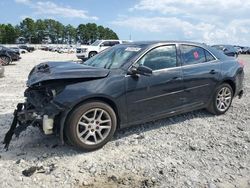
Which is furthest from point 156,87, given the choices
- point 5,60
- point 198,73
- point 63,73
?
point 5,60

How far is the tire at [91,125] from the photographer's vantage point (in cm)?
460

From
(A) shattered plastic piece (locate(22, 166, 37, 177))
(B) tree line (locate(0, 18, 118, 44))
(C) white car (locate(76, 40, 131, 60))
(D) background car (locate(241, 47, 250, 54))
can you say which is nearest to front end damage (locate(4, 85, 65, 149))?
(A) shattered plastic piece (locate(22, 166, 37, 177))

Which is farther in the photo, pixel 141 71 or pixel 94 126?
pixel 141 71

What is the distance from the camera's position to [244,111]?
6.95 m

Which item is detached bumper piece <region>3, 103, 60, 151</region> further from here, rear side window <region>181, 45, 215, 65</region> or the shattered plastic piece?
rear side window <region>181, 45, 215, 65</region>

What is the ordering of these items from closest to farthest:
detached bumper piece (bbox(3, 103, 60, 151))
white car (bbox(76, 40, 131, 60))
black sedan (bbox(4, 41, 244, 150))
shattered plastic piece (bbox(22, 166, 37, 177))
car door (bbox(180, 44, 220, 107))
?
shattered plastic piece (bbox(22, 166, 37, 177)) < detached bumper piece (bbox(3, 103, 60, 151)) < black sedan (bbox(4, 41, 244, 150)) < car door (bbox(180, 44, 220, 107)) < white car (bbox(76, 40, 131, 60))

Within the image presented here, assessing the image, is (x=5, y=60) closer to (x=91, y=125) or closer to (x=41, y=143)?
(x=41, y=143)

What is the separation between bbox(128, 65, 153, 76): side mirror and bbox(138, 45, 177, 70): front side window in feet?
0.80

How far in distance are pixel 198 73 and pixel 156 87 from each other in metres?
1.11

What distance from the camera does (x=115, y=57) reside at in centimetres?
569

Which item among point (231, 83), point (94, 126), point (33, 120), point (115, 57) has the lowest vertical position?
point (94, 126)

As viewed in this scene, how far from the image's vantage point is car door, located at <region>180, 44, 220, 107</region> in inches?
231

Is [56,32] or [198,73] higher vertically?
[56,32]

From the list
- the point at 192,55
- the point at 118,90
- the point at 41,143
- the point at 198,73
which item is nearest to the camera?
the point at 118,90
